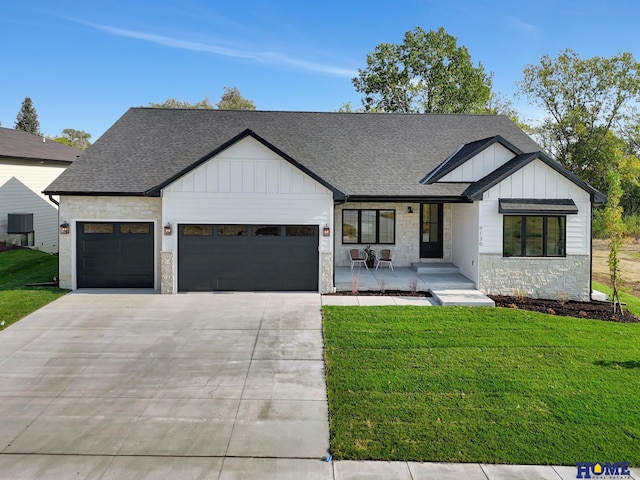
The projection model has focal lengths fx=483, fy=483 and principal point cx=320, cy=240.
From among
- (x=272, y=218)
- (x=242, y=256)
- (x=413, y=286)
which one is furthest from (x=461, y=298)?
(x=242, y=256)

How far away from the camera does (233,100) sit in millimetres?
51031

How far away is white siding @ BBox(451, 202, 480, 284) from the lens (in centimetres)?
1484

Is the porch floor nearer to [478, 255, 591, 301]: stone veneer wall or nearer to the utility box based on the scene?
[478, 255, 591, 301]: stone veneer wall

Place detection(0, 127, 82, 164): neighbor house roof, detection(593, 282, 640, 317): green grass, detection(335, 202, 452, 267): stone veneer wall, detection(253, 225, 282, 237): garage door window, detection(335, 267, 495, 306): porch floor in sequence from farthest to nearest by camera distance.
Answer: detection(0, 127, 82, 164): neighbor house roof < detection(335, 202, 452, 267): stone veneer wall < detection(253, 225, 282, 237): garage door window < detection(593, 282, 640, 317): green grass < detection(335, 267, 495, 306): porch floor

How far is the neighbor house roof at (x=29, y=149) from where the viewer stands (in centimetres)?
2405

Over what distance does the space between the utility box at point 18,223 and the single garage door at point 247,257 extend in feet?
42.4

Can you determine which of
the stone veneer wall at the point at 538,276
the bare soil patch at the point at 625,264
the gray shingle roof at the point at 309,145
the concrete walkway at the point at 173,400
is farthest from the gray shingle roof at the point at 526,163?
the concrete walkway at the point at 173,400

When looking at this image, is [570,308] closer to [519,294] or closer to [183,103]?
[519,294]

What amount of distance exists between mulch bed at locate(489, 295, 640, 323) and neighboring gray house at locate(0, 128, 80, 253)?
20.0m

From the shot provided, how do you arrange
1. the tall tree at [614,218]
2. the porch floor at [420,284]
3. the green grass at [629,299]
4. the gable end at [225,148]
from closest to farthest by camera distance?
the tall tree at [614,218] < the porch floor at [420,284] < the green grass at [629,299] < the gable end at [225,148]

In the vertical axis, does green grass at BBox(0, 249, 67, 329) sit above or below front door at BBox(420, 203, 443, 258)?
below

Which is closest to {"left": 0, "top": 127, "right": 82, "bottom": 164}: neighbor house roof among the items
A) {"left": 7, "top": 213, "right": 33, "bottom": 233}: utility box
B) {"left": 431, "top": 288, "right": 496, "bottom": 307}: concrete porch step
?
{"left": 7, "top": 213, "right": 33, "bottom": 233}: utility box

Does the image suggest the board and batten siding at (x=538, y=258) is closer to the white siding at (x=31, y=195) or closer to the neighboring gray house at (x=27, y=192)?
the neighboring gray house at (x=27, y=192)

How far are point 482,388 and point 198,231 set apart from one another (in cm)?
966
